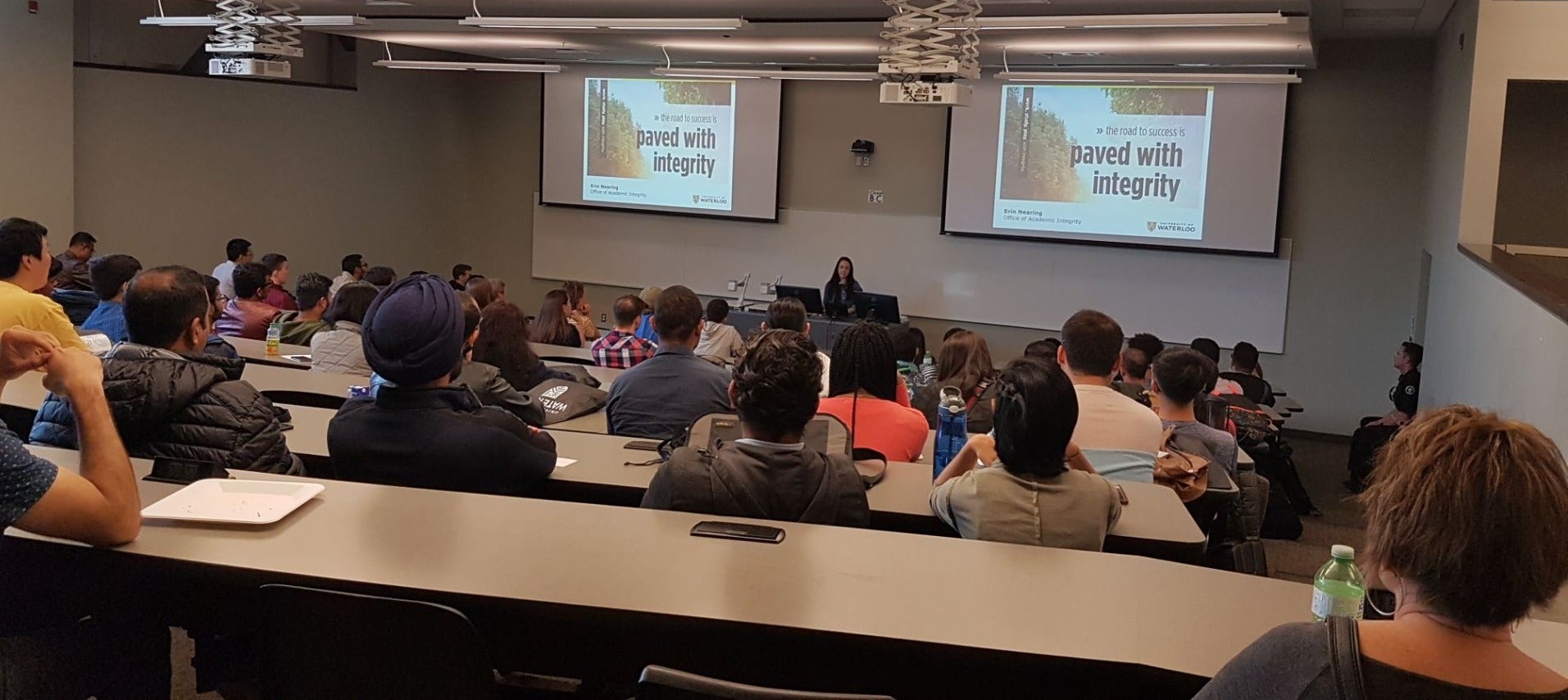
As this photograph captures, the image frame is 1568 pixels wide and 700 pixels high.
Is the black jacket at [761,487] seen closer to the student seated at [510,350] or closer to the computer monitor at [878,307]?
the student seated at [510,350]

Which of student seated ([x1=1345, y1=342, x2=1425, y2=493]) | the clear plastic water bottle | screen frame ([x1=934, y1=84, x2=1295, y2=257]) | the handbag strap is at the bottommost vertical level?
student seated ([x1=1345, y1=342, x2=1425, y2=493])

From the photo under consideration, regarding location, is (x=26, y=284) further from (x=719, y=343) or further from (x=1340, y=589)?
(x=1340, y=589)

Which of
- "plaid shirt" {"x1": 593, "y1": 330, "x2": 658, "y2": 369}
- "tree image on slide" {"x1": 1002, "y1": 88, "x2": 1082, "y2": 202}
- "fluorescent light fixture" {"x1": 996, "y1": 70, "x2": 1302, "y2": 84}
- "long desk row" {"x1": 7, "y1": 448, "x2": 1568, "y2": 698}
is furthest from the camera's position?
"tree image on slide" {"x1": 1002, "y1": 88, "x2": 1082, "y2": 202}

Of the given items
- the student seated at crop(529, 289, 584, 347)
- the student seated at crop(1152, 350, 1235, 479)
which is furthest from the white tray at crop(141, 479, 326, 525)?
the student seated at crop(529, 289, 584, 347)

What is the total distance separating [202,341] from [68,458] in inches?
24.7

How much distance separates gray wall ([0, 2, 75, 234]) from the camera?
8641 millimetres

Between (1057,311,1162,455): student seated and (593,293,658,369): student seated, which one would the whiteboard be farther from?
(1057,311,1162,455): student seated

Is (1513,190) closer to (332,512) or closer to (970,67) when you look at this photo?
(970,67)

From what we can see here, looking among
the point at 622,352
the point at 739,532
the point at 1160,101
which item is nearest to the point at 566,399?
the point at 622,352

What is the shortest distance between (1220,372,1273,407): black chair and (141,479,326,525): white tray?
6.01 meters

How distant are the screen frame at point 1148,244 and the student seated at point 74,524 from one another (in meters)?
8.84

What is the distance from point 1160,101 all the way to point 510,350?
21.4 ft

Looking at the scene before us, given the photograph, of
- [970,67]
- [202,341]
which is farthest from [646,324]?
[202,341]

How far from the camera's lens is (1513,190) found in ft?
25.0
